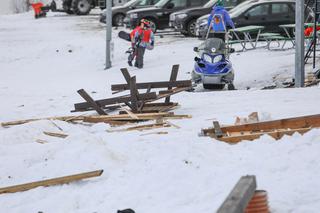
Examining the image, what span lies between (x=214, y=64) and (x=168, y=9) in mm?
15220

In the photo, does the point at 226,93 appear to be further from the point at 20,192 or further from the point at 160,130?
the point at 20,192

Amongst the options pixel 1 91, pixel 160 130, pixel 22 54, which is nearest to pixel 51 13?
pixel 22 54

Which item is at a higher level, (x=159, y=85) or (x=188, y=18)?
(x=159, y=85)

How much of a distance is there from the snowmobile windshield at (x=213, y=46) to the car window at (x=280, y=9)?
10.9 m

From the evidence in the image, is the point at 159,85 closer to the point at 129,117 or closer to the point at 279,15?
the point at 129,117

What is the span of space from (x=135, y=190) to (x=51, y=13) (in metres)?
44.2

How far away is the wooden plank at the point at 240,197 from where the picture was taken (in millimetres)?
4887

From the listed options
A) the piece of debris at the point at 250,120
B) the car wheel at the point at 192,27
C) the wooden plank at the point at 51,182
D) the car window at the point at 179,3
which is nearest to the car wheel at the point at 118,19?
the car window at the point at 179,3

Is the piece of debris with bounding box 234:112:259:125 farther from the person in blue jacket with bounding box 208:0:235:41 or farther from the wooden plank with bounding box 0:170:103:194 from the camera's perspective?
the person in blue jacket with bounding box 208:0:235:41

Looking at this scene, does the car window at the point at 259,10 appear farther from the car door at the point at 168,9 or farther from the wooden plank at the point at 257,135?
the wooden plank at the point at 257,135

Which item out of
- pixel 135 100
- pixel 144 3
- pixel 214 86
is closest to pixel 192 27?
pixel 144 3

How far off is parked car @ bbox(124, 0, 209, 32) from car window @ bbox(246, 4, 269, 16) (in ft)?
16.6

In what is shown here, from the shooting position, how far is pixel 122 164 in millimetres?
8641

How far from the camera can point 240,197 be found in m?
5.14
